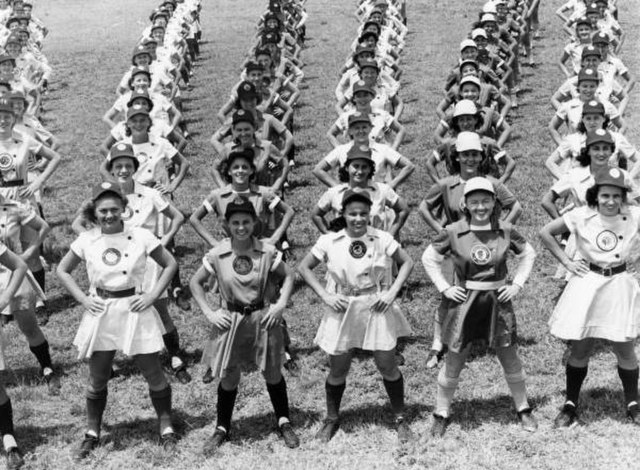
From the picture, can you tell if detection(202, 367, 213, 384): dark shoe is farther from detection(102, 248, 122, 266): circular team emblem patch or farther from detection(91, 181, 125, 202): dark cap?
detection(91, 181, 125, 202): dark cap

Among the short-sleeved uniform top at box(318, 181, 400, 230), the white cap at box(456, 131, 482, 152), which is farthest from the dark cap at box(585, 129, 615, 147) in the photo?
the short-sleeved uniform top at box(318, 181, 400, 230)

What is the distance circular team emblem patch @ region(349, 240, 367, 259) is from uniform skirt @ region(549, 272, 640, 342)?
183cm

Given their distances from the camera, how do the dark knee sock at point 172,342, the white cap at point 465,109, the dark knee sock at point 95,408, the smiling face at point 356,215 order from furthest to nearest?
the white cap at point 465,109 → the dark knee sock at point 172,342 → the dark knee sock at point 95,408 → the smiling face at point 356,215

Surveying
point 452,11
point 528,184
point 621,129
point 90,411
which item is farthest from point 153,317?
point 452,11

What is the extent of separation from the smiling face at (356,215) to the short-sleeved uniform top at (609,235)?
6.08ft

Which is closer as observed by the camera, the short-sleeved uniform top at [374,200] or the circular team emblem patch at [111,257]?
the circular team emblem patch at [111,257]

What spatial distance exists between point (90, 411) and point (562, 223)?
14.6 ft

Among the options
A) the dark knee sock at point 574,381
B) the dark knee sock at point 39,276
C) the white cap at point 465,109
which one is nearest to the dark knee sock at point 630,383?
the dark knee sock at point 574,381

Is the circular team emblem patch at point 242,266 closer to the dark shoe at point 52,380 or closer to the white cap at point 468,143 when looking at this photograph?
the white cap at point 468,143

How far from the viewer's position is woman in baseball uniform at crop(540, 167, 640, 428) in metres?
7.02

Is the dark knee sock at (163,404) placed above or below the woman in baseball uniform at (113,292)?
below

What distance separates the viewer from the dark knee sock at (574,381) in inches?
290

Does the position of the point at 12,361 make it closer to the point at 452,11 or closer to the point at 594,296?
the point at 594,296

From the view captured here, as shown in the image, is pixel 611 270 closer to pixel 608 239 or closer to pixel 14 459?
pixel 608 239
